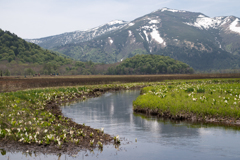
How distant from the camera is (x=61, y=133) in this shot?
17859 millimetres

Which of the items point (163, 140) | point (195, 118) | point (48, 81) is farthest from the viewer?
point (48, 81)

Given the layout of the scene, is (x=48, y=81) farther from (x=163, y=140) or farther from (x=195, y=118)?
(x=163, y=140)

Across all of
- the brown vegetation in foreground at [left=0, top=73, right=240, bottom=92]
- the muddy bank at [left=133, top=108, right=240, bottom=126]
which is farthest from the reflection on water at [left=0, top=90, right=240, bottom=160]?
the brown vegetation in foreground at [left=0, top=73, right=240, bottom=92]

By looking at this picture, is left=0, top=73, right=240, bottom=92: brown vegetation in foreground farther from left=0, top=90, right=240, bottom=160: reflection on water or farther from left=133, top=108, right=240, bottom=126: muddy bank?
left=0, top=90, right=240, bottom=160: reflection on water

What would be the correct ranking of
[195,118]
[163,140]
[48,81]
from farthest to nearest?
[48,81] < [195,118] < [163,140]

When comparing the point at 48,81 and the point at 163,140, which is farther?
the point at 48,81

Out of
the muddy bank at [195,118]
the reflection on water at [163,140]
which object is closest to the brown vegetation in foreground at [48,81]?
the muddy bank at [195,118]

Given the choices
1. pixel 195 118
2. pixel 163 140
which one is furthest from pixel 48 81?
pixel 163 140

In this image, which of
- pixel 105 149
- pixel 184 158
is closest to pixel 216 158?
pixel 184 158

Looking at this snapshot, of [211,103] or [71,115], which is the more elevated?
[211,103]

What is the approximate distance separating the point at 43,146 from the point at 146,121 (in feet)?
41.4

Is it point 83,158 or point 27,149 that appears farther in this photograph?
point 27,149

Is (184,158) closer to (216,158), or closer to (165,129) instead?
(216,158)

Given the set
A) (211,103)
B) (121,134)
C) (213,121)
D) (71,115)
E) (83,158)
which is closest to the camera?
(83,158)
